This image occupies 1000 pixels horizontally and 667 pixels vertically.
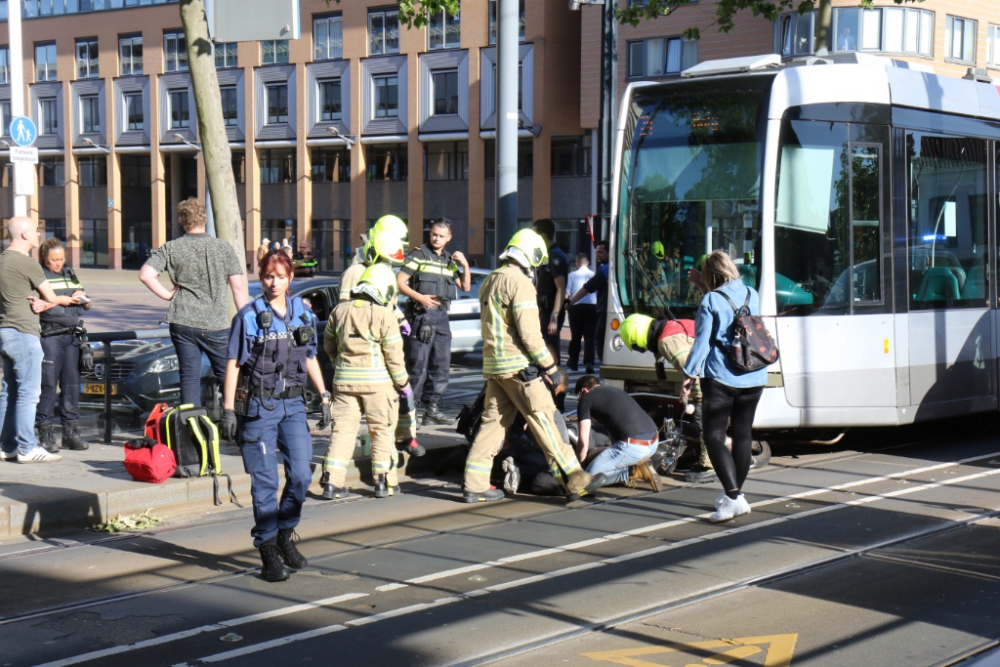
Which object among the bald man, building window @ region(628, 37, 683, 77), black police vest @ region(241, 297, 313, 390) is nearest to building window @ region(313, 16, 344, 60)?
building window @ region(628, 37, 683, 77)

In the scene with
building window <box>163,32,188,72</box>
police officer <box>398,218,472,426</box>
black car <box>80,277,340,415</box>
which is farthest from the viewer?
building window <box>163,32,188,72</box>

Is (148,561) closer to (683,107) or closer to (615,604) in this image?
(615,604)

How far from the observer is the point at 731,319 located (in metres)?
7.27

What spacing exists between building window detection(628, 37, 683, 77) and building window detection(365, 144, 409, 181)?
1296 cm

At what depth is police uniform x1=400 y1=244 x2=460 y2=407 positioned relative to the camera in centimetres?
1026

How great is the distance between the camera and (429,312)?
10.4 m

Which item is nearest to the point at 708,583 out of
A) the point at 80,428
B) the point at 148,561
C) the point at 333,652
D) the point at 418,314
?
the point at 333,652

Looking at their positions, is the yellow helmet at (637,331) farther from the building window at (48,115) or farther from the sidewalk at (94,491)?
the building window at (48,115)

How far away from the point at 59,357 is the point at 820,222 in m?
6.11

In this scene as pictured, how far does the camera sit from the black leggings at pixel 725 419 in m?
7.35

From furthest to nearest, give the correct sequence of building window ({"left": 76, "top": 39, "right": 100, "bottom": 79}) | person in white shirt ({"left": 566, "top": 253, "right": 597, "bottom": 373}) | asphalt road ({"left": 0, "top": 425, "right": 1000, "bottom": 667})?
building window ({"left": 76, "top": 39, "right": 100, "bottom": 79}) → person in white shirt ({"left": 566, "top": 253, "right": 597, "bottom": 373}) → asphalt road ({"left": 0, "top": 425, "right": 1000, "bottom": 667})

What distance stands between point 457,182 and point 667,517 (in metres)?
43.0

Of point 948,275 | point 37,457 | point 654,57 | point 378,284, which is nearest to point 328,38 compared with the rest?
point 654,57

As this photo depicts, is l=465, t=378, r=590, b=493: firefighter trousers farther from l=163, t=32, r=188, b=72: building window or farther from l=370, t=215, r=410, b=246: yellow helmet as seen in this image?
l=163, t=32, r=188, b=72: building window
